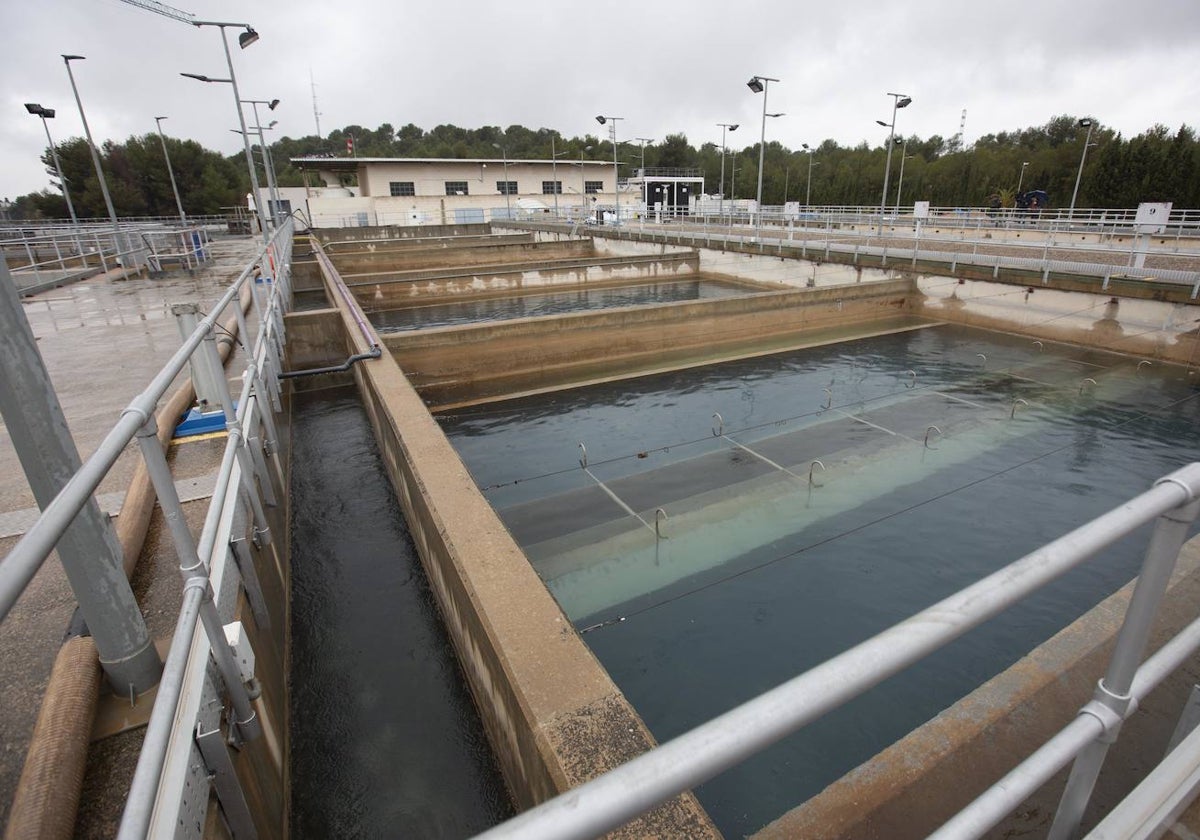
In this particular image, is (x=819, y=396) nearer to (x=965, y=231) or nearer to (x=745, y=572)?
(x=745, y=572)

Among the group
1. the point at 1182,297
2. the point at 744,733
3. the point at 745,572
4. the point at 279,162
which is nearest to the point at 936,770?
the point at 744,733

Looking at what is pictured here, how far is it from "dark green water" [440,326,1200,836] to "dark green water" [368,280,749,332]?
8.18 m

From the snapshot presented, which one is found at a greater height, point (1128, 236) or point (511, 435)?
point (1128, 236)

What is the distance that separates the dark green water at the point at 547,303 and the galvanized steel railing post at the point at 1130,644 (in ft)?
60.0

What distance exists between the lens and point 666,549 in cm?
738

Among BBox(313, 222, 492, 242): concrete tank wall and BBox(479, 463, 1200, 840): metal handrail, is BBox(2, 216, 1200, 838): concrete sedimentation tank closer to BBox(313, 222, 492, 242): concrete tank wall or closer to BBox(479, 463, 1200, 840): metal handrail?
BBox(479, 463, 1200, 840): metal handrail

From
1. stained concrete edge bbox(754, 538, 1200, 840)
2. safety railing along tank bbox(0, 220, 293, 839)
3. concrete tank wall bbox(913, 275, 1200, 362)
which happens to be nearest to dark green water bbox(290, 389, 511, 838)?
safety railing along tank bbox(0, 220, 293, 839)

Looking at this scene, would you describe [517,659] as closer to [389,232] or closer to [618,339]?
[618,339]

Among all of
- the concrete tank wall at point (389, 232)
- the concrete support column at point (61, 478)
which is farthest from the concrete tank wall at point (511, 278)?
the concrete support column at point (61, 478)

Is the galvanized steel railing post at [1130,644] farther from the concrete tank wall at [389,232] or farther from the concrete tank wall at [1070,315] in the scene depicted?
the concrete tank wall at [389,232]

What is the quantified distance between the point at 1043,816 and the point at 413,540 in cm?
511

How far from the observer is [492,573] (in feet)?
12.6

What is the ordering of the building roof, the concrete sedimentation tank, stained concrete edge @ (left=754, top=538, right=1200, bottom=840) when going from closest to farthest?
stained concrete edge @ (left=754, top=538, right=1200, bottom=840), the concrete sedimentation tank, the building roof

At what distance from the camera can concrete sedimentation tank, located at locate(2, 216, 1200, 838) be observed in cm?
270
